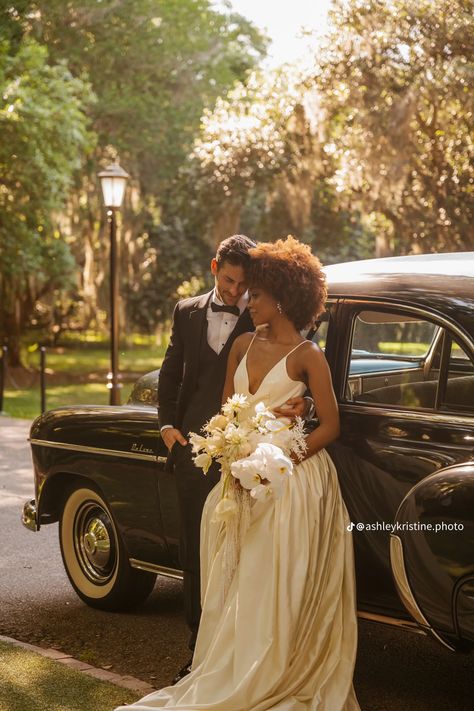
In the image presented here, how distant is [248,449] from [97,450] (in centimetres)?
196

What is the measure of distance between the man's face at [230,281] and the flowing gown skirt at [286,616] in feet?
2.73

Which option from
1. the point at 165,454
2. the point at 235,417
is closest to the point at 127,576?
the point at 165,454

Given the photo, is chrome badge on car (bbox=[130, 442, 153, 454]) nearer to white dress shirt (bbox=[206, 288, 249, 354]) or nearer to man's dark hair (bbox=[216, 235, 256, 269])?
white dress shirt (bbox=[206, 288, 249, 354])

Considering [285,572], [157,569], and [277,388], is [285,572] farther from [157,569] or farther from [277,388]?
[157,569]

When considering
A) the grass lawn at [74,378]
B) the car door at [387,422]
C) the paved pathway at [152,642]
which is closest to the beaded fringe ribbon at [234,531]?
the car door at [387,422]

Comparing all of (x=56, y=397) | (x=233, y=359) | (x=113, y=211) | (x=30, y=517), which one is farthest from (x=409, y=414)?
(x=56, y=397)

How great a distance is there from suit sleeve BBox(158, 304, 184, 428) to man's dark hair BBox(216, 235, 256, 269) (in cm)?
48

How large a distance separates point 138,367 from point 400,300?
2698cm

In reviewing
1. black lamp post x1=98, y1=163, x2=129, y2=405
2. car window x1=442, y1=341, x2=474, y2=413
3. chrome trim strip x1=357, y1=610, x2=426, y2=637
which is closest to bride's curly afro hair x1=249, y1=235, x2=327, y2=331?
car window x1=442, y1=341, x2=474, y2=413

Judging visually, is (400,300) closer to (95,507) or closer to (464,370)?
(464,370)

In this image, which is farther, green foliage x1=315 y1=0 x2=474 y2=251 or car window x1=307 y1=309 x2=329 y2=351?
green foliage x1=315 y1=0 x2=474 y2=251

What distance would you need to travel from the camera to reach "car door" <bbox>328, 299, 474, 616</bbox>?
15.1 ft

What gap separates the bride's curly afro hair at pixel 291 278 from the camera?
4.69m

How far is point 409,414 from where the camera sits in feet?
15.5
